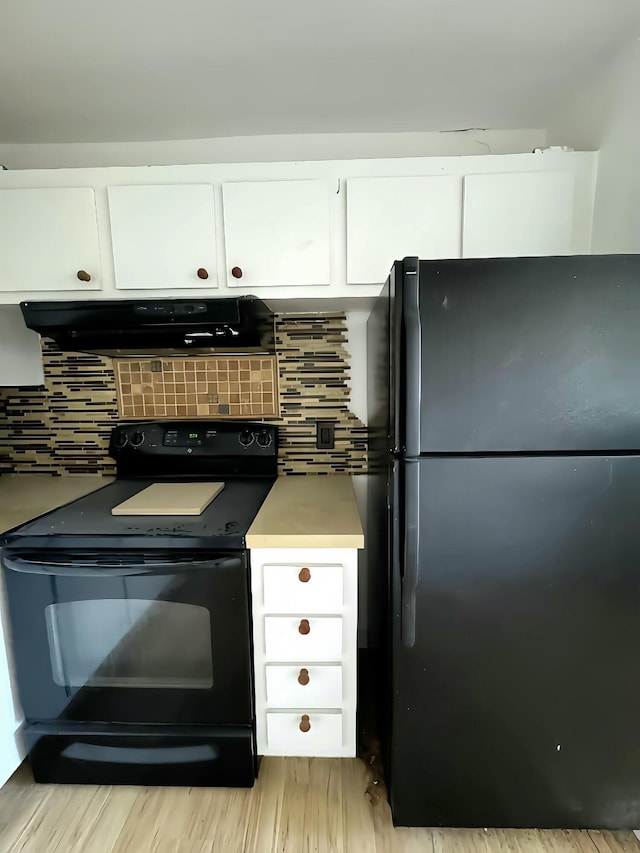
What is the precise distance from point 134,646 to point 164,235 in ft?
4.32

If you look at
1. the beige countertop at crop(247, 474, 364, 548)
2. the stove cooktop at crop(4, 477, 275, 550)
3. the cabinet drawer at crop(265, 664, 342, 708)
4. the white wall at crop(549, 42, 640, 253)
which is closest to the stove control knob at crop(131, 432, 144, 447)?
the stove cooktop at crop(4, 477, 275, 550)

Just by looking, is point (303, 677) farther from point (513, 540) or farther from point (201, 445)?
point (201, 445)

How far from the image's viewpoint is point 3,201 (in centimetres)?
149

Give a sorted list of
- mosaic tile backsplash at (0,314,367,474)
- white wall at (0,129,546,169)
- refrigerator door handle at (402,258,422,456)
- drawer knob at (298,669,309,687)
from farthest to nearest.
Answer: mosaic tile backsplash at (0,314,367,474)
white wall at (0,129,546,169)
drawer knob at (298,669,309,687)
refrigerator door handle at (402,258,422,456)

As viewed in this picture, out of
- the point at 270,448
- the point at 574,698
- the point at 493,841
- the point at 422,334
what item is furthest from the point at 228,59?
the point at 493,841

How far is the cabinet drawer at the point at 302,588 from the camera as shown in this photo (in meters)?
1.30

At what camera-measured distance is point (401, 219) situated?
1431 mm

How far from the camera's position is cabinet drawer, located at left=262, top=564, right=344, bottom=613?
1.30 m

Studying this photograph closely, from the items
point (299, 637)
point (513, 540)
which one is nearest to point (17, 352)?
point (299, 637)

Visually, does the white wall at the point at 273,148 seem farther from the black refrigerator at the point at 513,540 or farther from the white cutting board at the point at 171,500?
the white cutting board at the point at 171,500

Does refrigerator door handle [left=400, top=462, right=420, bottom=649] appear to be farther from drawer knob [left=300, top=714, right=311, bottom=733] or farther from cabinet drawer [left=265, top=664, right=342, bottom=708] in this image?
drawer knob [left=300, top=714, right=311, bottom=733]

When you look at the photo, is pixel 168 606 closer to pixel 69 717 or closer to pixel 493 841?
pixel 69 717

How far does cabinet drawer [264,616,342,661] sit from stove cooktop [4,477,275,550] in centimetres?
29

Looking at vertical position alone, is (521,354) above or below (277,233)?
below
